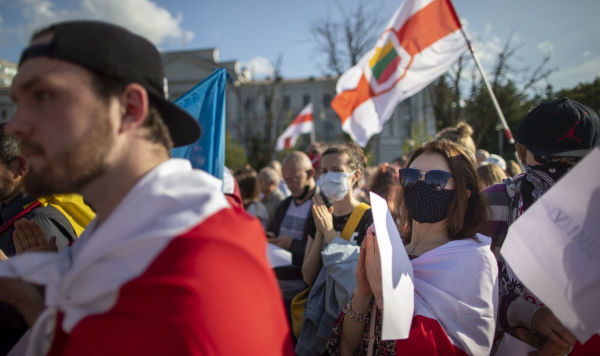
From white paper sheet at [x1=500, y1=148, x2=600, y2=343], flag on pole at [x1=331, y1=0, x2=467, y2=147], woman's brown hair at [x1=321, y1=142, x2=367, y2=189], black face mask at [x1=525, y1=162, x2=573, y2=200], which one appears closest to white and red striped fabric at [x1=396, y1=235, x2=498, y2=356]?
white paper sheet at [x1=500, y1=148, x2=600, y2=343]

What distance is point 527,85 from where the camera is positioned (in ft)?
57.8

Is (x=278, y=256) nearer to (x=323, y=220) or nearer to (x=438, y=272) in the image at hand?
(x=323, y=220)

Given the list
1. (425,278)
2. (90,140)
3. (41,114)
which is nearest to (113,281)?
(90,140)

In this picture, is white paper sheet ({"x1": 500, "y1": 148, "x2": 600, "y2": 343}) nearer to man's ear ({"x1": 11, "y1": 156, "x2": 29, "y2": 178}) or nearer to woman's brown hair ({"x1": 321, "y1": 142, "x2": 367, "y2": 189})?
woman's brown hair ({"x1": 321, "y1": 142, "x2": 367, "y2": 189})

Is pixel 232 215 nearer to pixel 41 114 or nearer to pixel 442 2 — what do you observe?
pixel 41 114

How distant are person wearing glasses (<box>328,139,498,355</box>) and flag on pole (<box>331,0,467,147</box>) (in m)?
3.14

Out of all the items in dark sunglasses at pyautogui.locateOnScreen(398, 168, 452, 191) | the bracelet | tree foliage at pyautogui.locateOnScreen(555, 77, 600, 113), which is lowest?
the bracelet

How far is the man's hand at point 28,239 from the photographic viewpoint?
1771mm

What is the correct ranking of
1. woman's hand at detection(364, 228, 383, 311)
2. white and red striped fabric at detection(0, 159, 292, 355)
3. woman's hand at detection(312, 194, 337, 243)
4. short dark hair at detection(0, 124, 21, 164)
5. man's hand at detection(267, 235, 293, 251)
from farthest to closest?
1. man's hand at detection(267, 235, 293, 251)
2. woman's hand at detection(312, 194, 337, 243)
3. short dark hair at detection(0, 124, 21, 164)
4. woman's hand at detection(364, 228, 383, 311)
5. white and red striped fabric at detection(0, 159, 292, 355)

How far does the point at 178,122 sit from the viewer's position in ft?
4.65

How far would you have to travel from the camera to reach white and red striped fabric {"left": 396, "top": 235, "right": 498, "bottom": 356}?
1.77 metres

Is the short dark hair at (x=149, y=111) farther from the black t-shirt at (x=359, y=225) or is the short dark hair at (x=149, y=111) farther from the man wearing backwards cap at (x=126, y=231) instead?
the black t-shirt at (x=359, y=225)

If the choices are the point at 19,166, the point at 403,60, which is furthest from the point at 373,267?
the point at 403,60

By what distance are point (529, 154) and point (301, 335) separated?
80.8 inches
